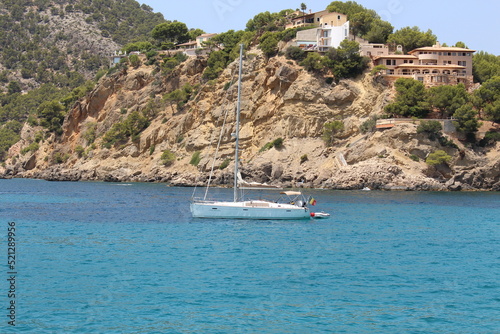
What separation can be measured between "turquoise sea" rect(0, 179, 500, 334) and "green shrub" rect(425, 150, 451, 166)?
2232 cm

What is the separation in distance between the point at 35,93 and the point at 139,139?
2512 inches

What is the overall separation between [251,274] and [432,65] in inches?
2309

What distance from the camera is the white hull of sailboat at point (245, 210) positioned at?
38.5m

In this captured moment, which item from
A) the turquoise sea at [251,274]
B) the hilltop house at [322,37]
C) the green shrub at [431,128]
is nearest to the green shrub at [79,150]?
the hilltop house at [322,37]

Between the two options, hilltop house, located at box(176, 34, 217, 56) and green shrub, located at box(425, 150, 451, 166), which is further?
hilltop house, located at box(176, 34, 217, 56)

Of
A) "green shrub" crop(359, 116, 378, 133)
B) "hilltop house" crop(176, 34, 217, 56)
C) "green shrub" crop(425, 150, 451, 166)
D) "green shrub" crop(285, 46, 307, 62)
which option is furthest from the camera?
"hilltop house" crop(176, 34, 217, 56)

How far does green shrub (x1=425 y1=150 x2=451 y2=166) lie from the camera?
212 feet

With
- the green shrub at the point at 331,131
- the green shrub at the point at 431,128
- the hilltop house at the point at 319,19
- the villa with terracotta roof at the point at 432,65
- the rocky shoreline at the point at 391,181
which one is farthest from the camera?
the hilltop house at the point at 319,19

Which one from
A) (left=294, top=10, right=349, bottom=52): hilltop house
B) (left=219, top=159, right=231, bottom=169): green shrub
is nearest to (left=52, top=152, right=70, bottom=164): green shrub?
(left=219, top=159, right=231, bottom=169): green shrub

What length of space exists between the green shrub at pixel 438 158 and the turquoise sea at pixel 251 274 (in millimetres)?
22317

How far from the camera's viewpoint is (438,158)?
6494 centimetres

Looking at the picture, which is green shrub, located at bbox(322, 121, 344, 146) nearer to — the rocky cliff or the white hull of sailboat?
the rocky cliff

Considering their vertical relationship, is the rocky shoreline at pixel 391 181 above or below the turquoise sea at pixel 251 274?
above

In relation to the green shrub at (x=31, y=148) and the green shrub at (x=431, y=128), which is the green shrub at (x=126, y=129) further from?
the green shrub at (x=431, y=128)
